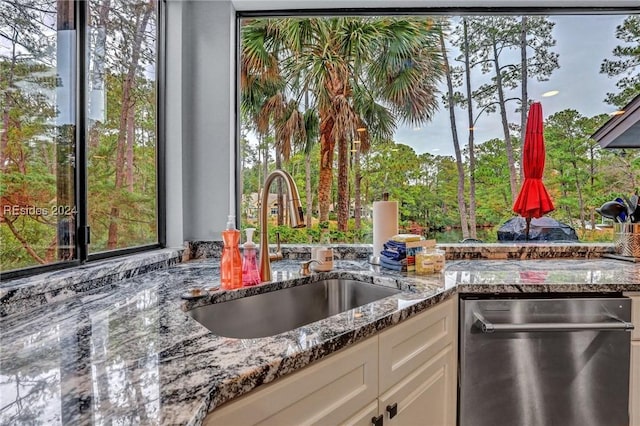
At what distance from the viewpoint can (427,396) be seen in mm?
1214

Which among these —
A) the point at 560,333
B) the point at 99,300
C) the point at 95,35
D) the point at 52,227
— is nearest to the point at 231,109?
the point at 95,35

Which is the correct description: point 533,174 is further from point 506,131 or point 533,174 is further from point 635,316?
point 635,316

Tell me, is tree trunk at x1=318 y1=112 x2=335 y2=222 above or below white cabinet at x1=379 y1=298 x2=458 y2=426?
above

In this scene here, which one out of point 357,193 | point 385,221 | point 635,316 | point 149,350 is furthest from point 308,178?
point 635,316

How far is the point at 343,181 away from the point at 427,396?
1328 millimetres

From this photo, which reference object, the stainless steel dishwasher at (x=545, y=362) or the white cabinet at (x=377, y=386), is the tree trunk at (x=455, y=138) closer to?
the stainless steel dishwasher at (x=545, y=362)

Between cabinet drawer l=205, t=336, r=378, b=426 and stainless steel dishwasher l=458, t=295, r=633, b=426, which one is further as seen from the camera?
stainless steel dishwasher l=458, t=295, r=633, b=426

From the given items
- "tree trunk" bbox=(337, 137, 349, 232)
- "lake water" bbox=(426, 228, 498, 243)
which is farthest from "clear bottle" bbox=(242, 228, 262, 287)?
"lake water" bbox=(426, 228, 498, 243)

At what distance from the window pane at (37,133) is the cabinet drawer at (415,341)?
120 cm

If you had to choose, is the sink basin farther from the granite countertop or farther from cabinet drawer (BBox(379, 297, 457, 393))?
cabinet drawer (BBox(379, 297, 457, 393))

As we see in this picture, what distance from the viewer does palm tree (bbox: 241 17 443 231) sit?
7.25ft

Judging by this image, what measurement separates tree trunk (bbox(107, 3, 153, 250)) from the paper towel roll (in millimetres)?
1227

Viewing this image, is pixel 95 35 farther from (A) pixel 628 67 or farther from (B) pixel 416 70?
(A) pixel 628 67

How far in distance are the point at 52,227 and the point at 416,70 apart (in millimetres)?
2062
